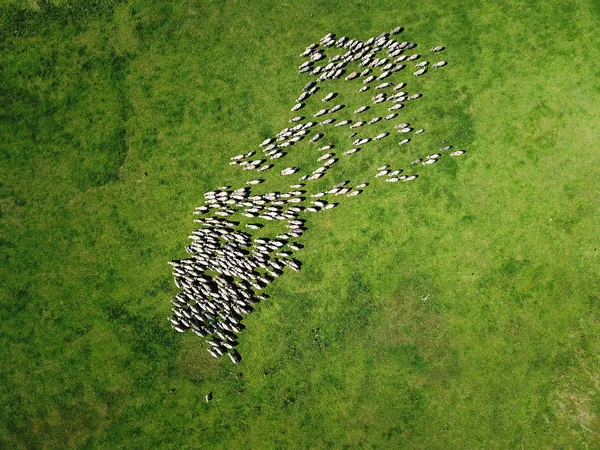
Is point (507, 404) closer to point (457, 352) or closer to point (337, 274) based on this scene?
point (457, 352)

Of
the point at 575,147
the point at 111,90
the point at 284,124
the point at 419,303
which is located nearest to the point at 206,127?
the point at 284,124

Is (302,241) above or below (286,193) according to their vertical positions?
below

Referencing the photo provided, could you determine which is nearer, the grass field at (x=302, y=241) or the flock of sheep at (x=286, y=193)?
the grass field at (x=302, y=241)

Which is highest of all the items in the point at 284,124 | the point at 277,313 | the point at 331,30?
the point at 331,30

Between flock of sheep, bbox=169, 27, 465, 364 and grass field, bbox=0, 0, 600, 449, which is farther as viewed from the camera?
flock of sheep, bbox=169, 27, 465, 364
